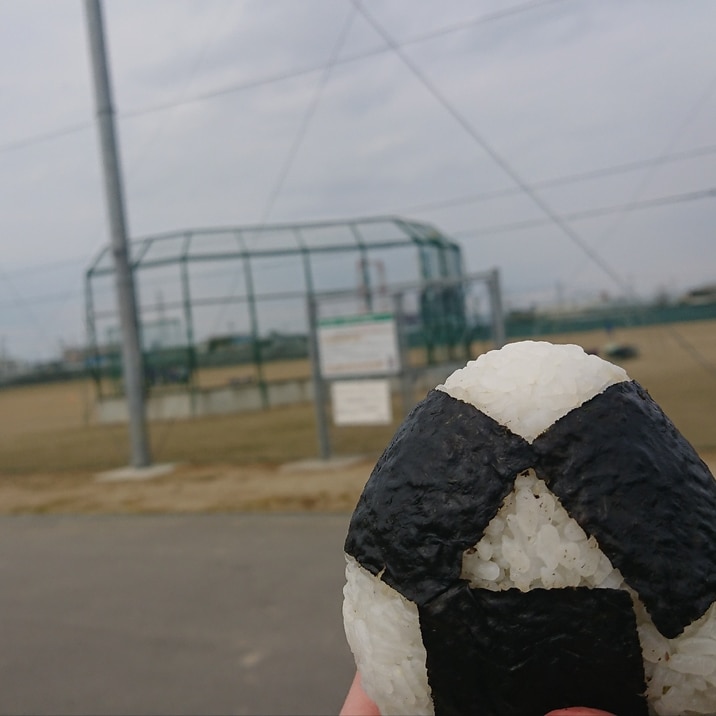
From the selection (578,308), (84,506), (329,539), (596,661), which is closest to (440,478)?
(596,661)

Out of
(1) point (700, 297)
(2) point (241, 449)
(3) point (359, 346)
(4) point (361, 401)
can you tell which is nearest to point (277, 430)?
(2) point (241, 449)

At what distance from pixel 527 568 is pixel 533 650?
0.37 ft

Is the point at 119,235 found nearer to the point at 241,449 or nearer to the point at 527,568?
the point at 241,449

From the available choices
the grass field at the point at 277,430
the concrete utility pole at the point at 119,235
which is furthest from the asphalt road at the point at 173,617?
the grass field at the point at 277,430

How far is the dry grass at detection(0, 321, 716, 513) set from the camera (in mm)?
6758

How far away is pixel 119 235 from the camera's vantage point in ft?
27.4

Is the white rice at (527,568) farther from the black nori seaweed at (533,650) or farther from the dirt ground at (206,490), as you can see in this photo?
the dirt ground at (206,490)

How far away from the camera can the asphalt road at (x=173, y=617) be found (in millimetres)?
2912

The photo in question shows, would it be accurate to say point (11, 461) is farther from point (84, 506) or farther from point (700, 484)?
point (700, 484)

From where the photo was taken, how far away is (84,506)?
6863 millimetres

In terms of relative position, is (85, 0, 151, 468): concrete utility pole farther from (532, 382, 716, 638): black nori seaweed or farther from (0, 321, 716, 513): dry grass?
(532, 382, 716, 638): black nori seaweed

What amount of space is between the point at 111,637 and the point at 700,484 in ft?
10.5

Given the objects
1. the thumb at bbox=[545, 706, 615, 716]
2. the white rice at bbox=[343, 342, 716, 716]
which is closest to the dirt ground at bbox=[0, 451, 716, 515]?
the white rice at bbox=[343, 342, 716, 716]

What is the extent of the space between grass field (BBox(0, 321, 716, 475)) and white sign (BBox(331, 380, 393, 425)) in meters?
0.82
